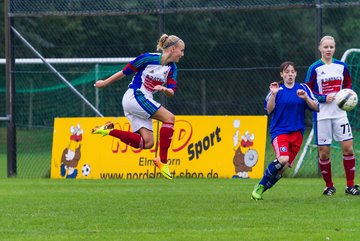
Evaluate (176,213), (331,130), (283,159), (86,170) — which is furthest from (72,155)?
(176,213)

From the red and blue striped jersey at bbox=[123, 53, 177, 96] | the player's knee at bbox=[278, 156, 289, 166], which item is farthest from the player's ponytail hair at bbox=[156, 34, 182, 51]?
the player's knee at bbox=[278, 156, 289, 166]

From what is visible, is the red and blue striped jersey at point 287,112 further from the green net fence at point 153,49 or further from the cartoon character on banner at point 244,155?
the green net fence at point 153,49

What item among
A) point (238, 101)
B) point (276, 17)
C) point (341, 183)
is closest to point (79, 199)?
point (341, 183)

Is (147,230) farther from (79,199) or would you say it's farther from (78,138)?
(78,138)

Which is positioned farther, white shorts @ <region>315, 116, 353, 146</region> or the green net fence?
the green net fence

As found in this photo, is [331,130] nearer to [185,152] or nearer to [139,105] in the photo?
[139,105]

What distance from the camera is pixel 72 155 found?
18766mm

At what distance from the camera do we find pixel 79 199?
13.0 metres

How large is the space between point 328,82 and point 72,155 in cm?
690

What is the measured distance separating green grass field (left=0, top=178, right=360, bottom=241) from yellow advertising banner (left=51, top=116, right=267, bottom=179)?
2.12 metres

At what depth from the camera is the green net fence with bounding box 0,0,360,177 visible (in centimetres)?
1975

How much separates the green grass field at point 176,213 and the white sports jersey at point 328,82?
107 cm

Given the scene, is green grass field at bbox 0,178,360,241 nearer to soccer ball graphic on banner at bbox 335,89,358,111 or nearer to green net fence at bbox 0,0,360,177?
soccer ball graphic on banner at bbox 335,89,358,111

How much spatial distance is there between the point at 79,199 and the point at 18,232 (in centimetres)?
370
